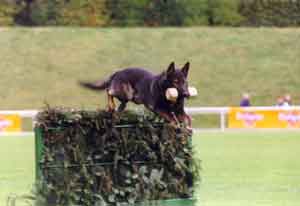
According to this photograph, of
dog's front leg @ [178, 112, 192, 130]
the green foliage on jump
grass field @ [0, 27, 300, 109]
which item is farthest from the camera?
grass field @ [0, 27, 300, 109]

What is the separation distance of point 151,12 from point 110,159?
43.9 meters

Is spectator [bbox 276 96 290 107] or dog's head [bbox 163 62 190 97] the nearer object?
dog's head [bbox 163 62 190 97]

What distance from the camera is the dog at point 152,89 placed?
11852 mm

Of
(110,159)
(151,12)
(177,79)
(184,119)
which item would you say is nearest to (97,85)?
(177,79)

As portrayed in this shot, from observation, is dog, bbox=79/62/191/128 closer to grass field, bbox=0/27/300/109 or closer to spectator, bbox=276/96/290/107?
spectator, bbox=276/96/290/107

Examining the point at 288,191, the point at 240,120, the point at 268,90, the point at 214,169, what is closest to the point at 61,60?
the point at 268,90

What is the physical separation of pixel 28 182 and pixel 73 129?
22.0 ft

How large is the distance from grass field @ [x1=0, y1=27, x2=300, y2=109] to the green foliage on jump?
32894 mm

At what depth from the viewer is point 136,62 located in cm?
4728

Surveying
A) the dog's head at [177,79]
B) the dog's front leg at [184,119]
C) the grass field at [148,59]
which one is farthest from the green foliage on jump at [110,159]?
the grass field at [148,59]

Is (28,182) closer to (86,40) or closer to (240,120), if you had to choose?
(240,120)

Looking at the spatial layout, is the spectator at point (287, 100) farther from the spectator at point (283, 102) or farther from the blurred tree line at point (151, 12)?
the blurred tree line at point (151, 12)

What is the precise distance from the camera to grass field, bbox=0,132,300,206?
14258 millimetres

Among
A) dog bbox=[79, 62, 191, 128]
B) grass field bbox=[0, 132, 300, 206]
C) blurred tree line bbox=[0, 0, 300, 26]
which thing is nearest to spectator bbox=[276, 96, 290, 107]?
grass field bbox=[0, 132, 300, 206]
